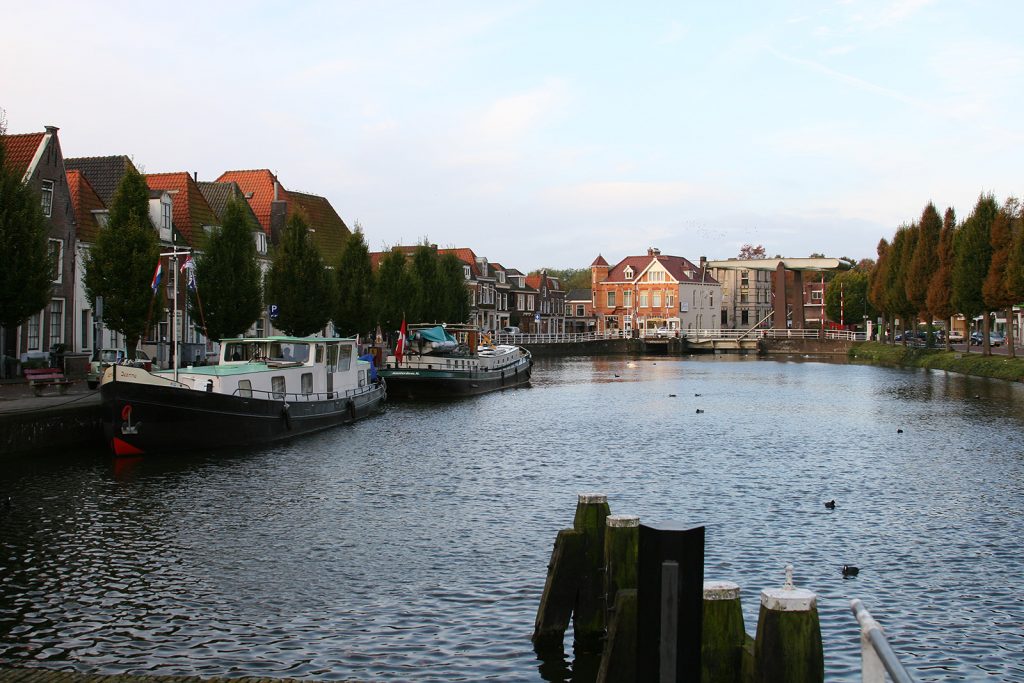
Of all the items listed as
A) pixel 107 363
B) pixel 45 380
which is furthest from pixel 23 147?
pixel 45 380

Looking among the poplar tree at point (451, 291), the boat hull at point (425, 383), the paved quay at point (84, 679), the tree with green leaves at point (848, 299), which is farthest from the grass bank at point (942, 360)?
the paved quay at point (84, 679)

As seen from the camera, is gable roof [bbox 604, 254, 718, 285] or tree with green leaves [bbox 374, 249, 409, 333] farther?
gable roof [bbox 604, 254, 718, 285]

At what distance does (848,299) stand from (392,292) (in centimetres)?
10397

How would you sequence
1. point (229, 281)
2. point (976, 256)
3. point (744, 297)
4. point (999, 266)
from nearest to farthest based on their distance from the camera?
point (229, 281) < point (999, 266) < point (976, 256) < point (744, 297)

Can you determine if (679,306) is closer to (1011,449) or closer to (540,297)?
(540,297)

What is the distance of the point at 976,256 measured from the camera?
69.6 m

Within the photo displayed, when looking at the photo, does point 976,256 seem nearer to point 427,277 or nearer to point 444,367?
point 444,367

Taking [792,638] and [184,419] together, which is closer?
[792,638]

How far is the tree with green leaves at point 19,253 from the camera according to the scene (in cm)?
3422

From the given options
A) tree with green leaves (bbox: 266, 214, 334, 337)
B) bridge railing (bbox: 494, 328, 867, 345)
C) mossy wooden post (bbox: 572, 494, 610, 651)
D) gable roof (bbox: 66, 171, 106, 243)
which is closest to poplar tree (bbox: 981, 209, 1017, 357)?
tree with green leaves (bbox: 266, 214, 334, 337)

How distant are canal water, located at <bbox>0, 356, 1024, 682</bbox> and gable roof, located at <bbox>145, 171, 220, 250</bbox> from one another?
27435 millimetres

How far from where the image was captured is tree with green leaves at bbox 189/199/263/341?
5162 cm

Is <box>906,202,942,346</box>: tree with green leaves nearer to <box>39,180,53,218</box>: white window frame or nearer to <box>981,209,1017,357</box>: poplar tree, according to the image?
<box>981,209,1017,357</box>: poplar tree

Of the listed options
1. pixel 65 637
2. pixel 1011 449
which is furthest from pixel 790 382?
pixel 65 637
